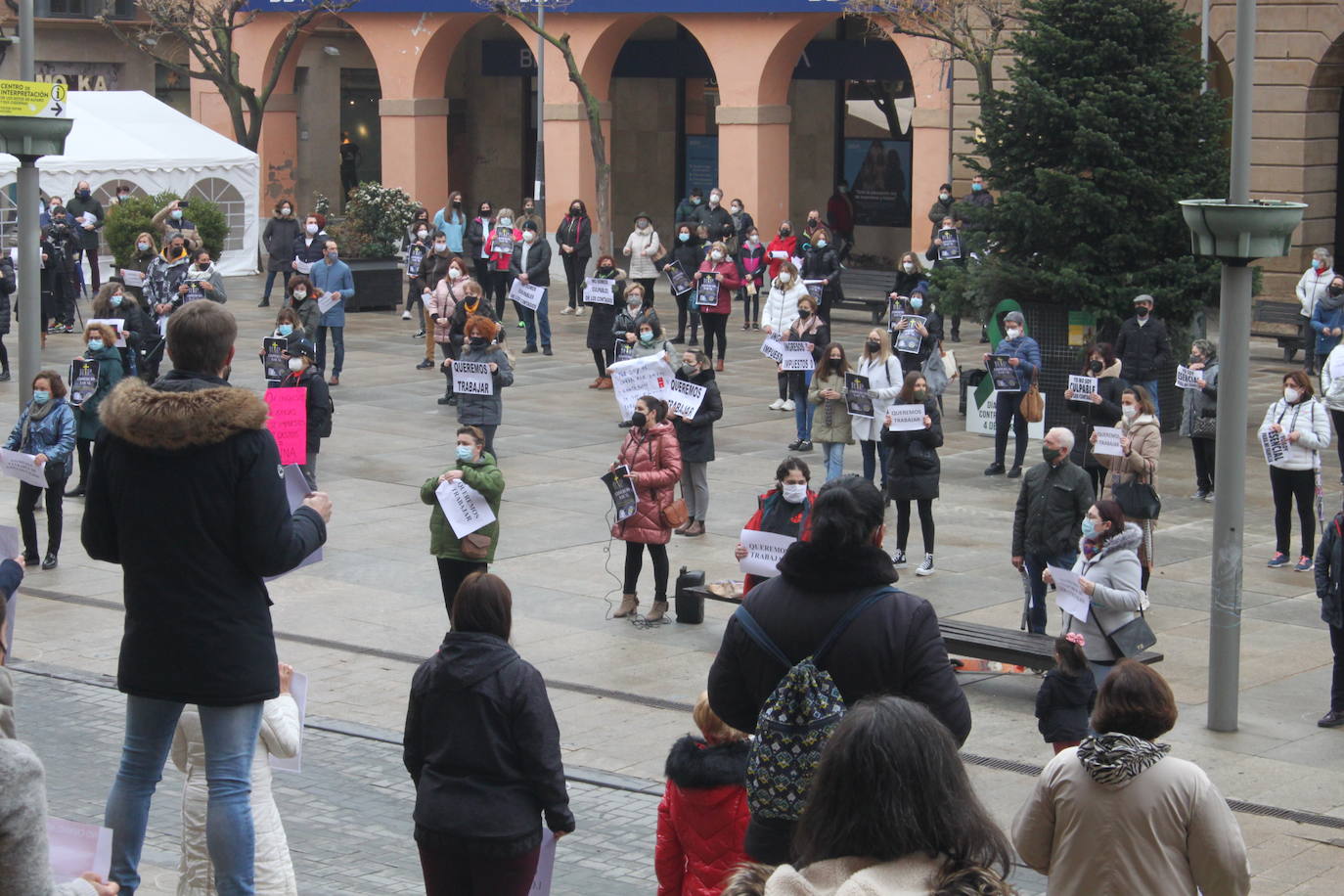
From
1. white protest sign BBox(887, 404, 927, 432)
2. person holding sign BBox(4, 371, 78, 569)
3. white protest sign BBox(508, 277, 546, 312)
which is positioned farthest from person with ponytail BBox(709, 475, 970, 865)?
white protest sign BBox(508, 277, 546, 312)

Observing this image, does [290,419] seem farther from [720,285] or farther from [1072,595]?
[720,285]

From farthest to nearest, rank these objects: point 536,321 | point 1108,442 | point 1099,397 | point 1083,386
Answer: point 536,321
point 1083,386
point 1099,397
point 1108,442

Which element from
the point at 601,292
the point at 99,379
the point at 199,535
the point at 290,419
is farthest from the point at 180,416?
the point at 601,292

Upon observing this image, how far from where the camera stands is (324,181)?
4728cm

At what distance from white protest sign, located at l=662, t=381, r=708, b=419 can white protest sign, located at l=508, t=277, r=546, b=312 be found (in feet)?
35.2

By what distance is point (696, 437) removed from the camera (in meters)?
15.6

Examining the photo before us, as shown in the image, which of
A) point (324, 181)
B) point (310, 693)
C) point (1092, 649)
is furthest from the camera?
point (324, 181)

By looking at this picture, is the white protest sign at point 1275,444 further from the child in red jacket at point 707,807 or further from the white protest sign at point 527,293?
the white protest sign at point 527,293

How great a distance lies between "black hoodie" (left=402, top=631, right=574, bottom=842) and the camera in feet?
18.4

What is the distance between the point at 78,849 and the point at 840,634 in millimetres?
2031

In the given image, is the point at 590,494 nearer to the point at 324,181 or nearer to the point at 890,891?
the point at 890,891

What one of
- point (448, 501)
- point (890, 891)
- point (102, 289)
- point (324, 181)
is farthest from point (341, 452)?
point (324, 181)

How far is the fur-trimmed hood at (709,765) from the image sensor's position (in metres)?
6.12

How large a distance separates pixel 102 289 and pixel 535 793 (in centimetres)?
1515
